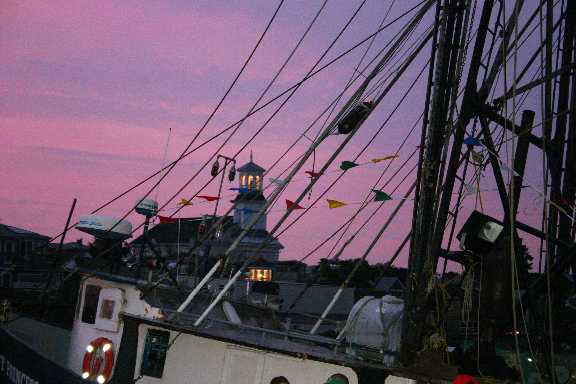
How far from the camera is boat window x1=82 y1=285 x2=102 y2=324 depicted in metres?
→ 10.7

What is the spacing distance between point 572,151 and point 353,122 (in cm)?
527

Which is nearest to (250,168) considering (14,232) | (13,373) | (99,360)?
(14,232)

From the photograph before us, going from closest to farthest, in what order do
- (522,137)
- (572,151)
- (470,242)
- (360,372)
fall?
1. (360,372)
2. (470,242)
3. (522,137)
4. (572,151)

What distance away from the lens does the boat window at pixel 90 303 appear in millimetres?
10672

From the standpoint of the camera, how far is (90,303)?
10781mm

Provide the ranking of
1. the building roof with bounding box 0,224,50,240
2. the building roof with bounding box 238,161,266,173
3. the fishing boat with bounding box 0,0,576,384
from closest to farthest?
the fishing boat with bounding box 0,0,576,384
the building roof with bounding box 0,224,50,240
the building roof with bounding box 238,161,266,173

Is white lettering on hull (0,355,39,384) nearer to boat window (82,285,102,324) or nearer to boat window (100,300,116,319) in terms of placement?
boat window (82,285,102,324)

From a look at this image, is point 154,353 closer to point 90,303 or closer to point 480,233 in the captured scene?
point 90,303

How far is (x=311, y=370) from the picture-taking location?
8.59 meters

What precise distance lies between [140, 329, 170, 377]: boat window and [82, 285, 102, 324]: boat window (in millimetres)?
1537

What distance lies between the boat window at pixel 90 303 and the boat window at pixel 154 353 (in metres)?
1.54

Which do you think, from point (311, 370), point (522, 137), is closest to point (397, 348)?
point (311, 370)

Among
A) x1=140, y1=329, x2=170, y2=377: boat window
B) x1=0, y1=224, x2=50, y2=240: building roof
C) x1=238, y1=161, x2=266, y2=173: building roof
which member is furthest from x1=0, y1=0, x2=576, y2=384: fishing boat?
x1=238, y1=161, x2=266, y2=173: building roof

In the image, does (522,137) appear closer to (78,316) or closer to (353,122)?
(353,122)
